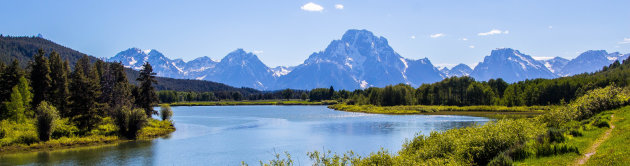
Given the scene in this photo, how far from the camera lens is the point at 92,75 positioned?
6775cm

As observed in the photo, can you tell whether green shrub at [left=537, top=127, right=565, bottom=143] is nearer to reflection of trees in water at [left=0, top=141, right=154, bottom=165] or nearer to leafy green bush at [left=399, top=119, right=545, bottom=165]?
leafy green bush at [left=399, top=119, right=545, bottom=165]

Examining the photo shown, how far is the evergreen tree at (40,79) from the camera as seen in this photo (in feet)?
212

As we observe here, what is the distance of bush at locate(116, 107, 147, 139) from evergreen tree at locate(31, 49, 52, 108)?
63.4 feet

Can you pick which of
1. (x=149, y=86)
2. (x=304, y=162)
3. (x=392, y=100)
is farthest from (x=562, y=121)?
(x=392, y=100)

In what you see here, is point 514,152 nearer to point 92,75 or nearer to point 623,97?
point 623,97

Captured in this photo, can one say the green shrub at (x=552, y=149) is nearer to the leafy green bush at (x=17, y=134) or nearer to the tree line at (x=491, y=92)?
the leafy green bush at (x=17, y=134)

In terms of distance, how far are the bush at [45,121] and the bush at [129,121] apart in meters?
8.37

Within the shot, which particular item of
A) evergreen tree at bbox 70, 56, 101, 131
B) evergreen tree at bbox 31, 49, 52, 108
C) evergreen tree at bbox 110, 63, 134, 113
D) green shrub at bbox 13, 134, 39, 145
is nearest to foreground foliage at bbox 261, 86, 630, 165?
green shrub at bbox 13, 134, 39, 145

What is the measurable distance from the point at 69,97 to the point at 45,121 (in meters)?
7.64

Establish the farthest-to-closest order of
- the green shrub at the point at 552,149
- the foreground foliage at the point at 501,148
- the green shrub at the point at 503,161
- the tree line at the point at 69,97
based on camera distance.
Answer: the tree line at the point at 69,97 → the green shrub at the point at 552,149 → the foreground foliage at the point at 501,148 → the green shrub at the point at 503,161

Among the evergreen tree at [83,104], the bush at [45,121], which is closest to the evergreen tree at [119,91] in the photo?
the evergreen tree at [83,104]

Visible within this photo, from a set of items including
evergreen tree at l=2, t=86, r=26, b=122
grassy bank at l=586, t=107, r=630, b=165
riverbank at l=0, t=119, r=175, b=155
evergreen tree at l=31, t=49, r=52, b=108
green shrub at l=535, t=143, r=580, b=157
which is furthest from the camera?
evergreen tree at l=31, t=49, r=52, b=108

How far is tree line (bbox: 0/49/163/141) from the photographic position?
53156mm

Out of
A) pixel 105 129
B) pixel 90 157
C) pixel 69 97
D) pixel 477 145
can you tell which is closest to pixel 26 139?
pixel 69 97
